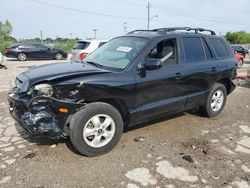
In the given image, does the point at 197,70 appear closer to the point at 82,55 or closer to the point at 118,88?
the point at 118,88

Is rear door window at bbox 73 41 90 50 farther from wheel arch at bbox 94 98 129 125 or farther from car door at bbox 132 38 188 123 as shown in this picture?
wheel arch at bbox 94 98 129 125

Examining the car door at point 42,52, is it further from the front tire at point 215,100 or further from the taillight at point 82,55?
the front tire at point 215,100

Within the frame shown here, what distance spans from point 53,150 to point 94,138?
2.29 ft

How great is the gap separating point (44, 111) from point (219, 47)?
399 centimetres

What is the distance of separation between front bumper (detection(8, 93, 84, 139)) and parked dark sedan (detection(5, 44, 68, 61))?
56.7 ft

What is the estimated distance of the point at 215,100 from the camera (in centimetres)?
543

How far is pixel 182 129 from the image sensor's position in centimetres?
473

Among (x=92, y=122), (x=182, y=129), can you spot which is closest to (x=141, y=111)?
(x=92, y=122)

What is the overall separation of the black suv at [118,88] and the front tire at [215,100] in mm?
27

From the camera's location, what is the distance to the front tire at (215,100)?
5227 mm

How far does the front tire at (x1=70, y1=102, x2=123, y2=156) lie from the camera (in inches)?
132

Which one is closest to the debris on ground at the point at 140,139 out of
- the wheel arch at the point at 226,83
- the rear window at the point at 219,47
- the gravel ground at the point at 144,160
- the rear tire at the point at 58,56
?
the gravel ground at the point at 144,160

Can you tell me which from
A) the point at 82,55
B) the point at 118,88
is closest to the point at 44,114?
the point at 118,88

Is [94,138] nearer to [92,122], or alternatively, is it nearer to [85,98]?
[92,122]
